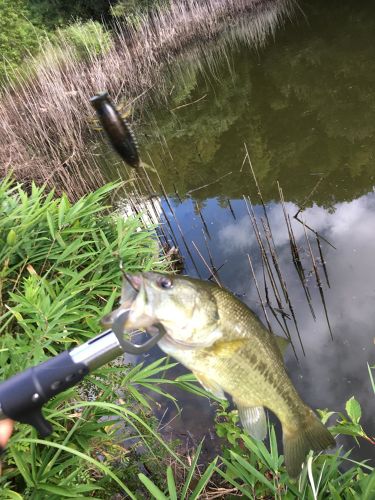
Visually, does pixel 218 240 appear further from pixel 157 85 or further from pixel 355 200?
pixel 157 85

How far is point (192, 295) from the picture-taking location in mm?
1238

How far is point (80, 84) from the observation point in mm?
9680

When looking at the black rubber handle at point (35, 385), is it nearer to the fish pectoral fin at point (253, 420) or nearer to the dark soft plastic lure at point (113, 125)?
the fish pectoral fin at point (253, 420)

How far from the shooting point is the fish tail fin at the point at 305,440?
4.92 ft

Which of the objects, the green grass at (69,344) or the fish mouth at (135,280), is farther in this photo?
the green grass at (69,344)

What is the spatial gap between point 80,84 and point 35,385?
9861 mm

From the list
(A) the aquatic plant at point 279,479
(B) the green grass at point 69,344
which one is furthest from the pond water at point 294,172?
(A) the aquatic plant at point 279,479

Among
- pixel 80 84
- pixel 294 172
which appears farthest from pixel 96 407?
pixel 80 84

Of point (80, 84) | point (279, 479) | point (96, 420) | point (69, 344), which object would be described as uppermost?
point (80, 84)

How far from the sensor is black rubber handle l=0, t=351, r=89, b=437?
955 mm

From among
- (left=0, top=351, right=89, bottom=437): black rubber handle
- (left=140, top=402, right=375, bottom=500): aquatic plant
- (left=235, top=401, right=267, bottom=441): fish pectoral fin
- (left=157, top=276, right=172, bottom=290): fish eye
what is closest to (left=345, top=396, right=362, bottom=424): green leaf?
(left=140, top=402, right=375, bottom=500): aquatic plant

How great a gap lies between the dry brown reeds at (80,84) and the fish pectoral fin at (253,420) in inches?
148

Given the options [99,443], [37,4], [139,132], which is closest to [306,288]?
[99,443]

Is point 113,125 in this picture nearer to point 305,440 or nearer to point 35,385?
point 35,385
